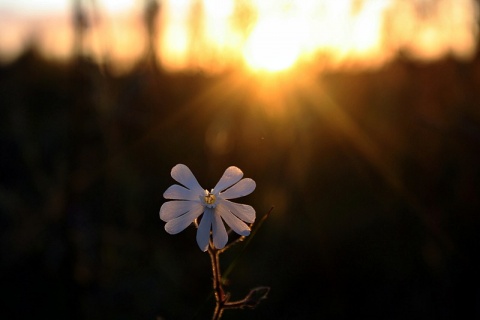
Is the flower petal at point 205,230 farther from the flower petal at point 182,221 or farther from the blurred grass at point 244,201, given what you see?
the blurred grass at point 244,201

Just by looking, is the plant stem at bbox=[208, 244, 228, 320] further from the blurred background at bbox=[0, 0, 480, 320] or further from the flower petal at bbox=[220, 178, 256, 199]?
the blurred background at bbox=[0, 0, 480, 320]

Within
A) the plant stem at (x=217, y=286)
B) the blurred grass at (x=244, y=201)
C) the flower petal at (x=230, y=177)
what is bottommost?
the plant stem at (x=217, y=286)

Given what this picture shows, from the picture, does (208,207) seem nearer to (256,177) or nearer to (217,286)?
(217,286)

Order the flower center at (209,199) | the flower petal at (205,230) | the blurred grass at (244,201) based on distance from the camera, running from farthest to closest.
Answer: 1. the blurred grass at (244,201)
2. the flower center at (209,199)
3. the flower petal at (205,230)

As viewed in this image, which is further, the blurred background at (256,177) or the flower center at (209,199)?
the blurred background at (256,177)

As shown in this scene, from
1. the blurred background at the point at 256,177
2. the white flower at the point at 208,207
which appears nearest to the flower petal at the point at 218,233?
the white flower at the point at 208,207

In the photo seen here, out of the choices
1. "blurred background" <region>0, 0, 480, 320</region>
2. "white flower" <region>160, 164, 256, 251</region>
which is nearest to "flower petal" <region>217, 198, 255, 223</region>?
"white flower" <region>160, 164, 256, 251</region>

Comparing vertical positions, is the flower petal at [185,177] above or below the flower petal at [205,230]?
above

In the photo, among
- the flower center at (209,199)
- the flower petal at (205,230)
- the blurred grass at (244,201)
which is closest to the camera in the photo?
the flower petal at (205,230)
